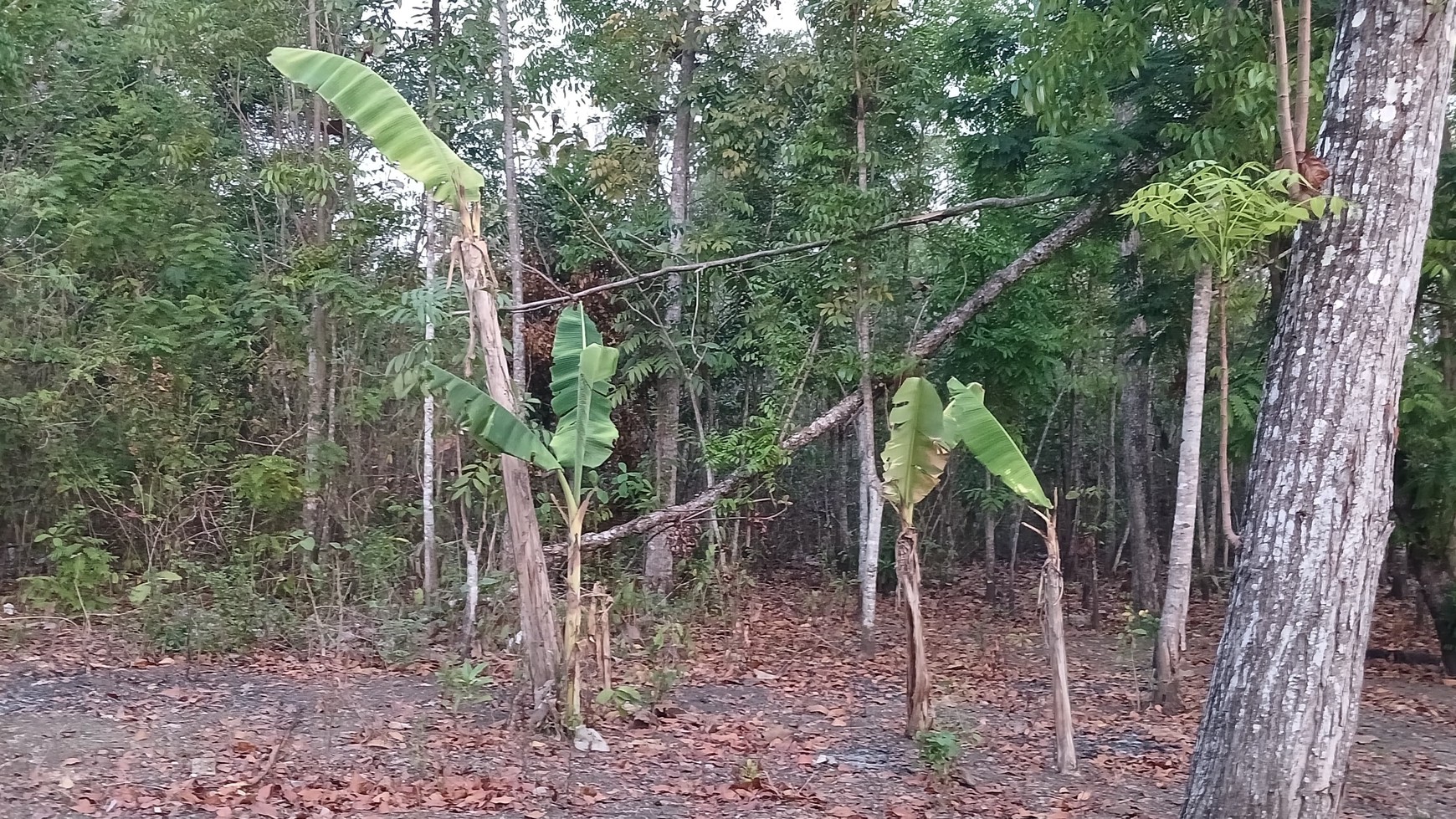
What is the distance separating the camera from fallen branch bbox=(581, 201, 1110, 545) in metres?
7.99

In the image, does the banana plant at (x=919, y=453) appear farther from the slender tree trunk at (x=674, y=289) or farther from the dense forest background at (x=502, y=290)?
the slender tree trunk at (x=674, y=289)

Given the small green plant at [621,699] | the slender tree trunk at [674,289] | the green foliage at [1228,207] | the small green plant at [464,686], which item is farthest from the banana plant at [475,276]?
the slender tree trunk at [674,289]

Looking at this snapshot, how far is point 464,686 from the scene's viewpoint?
6.49 metres

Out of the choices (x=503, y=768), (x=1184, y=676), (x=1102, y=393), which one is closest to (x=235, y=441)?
(x=503, y=768)

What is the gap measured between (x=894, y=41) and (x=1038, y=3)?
2460 mm

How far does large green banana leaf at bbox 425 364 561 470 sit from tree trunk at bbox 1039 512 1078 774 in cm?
302

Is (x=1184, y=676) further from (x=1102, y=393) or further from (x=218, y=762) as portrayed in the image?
(x=218, y=762)

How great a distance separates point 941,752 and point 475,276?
388cm

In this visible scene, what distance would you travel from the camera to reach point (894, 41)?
888cm

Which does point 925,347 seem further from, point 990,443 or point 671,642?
point 671,642

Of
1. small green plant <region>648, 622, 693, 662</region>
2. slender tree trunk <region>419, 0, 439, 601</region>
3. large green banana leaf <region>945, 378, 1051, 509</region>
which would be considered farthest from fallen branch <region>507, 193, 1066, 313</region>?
small green plant <region>648, 622, 693, 662</region>

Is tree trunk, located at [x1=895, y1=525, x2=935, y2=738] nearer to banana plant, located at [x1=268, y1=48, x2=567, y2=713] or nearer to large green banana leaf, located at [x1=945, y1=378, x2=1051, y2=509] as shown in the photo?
large green banana leaf, located at [x1=945, y1=378, x2=1051, y2=509]

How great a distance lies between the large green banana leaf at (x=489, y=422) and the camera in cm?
569

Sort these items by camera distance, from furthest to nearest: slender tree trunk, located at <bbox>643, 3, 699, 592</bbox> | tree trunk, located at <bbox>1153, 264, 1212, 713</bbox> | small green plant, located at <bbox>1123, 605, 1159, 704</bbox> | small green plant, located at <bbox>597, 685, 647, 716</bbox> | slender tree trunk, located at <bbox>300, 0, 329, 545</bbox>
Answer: slender tree trunk, located at <bbox>643, 3, 699, 592</bbox> < slender tree trunk, located at <bbox>300, 0, 329, 545</bbox> < small green plant, located at <bbox>1123, 605, 1159, 704</bbox> < tree trunk, located at <bbox>1153, 264, 1212, 713</bbox> < small green plant, located at <bbox>597, 685, 647, 716</bbox>
